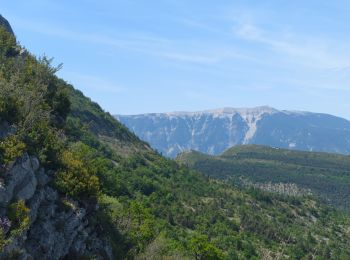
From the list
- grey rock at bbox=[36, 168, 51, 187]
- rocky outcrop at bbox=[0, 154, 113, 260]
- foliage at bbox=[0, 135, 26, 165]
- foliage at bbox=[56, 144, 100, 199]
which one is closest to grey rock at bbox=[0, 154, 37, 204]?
rocky outcrop at bbox=[0, 154, 113, 260]

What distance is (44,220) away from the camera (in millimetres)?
24812

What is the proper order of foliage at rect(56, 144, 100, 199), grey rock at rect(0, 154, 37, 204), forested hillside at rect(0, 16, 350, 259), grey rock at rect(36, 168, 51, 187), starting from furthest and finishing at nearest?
foliage at rect(56, 144, 100, 199)
grey rock at rect(36, 168, 51, 187)
forested hillside at rect(0, 16, 350, 259)
grey rock at rect(0, 154, 37, 204)

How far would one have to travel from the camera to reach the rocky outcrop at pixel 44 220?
888 inches

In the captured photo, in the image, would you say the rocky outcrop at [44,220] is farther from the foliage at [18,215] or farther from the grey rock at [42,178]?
the foliage at [18,215]

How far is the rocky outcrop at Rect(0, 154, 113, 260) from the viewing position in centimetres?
2256

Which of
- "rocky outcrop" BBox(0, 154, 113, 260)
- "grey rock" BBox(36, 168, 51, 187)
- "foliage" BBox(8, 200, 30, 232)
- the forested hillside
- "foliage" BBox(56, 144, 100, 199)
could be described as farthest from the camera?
"foliage" BBox(56, 144, 100, 199)

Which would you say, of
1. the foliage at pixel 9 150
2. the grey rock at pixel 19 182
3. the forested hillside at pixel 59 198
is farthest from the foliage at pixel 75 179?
the foliage at pixel 9 150

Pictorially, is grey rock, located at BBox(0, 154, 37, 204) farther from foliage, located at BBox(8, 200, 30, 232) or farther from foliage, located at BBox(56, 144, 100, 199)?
foliage, located at BBox(56, 144, 100, 199)

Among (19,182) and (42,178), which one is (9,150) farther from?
(42,178)

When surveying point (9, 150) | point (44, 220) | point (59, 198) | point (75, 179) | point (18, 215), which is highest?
point (9, 150)

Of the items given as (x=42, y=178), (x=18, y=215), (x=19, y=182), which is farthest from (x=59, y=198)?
(x=18, y=215)

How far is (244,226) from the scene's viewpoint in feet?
311

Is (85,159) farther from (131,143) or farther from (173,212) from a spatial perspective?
(131,143)

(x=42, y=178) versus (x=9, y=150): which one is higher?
(x=9, y=150)
